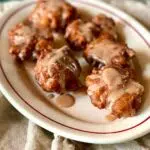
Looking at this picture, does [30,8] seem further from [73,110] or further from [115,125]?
[115,125]

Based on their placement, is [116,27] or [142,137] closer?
[142,137]

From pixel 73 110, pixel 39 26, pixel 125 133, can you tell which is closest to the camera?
pixel 125 133

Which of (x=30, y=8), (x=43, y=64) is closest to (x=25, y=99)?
(x=43, y=64)

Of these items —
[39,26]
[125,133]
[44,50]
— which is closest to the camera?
[125,133]

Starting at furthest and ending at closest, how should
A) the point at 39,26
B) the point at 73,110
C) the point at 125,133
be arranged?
the point at 39,26
the point at 73,110
the point at 125,133

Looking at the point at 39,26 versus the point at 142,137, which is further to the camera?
the point at 39,26

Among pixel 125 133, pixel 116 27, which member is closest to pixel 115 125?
pixel 125 133

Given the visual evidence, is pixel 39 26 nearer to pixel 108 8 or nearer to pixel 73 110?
pixel 108 8

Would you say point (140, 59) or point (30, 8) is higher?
point (140, 59)

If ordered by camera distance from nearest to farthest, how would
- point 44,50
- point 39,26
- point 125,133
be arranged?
point 125,133, point 44,50, point 39,26
